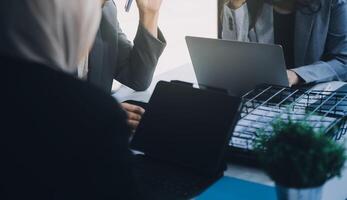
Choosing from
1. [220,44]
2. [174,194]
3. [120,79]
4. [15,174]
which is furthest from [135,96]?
[15,174]

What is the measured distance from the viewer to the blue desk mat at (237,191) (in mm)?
868

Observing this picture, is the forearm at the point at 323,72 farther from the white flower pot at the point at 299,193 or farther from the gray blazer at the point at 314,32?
the white flower pot at the point at 299,193

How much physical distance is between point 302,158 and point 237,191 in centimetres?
25

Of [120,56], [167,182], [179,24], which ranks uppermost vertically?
[167,182]

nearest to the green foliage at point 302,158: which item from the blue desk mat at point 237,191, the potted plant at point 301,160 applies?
the potted plant at point 301,160

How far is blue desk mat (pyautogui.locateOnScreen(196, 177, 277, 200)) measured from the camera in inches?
34.2

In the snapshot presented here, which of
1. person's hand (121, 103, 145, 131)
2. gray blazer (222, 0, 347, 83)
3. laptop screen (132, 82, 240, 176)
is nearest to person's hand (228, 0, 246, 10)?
gray blazer (222, 0, 347, 83)

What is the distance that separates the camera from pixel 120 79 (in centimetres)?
162

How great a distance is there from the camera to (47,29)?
2.33 ft

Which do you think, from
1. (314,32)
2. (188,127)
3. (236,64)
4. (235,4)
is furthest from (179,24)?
(188,127)

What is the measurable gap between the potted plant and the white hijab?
337mm

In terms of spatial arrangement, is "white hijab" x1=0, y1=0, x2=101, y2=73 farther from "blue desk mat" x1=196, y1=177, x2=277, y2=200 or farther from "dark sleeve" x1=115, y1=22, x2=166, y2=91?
"dark sleeve" x1=115, y1=22, x2=166, y2=91

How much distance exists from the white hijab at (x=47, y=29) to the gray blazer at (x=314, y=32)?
46.0 inches

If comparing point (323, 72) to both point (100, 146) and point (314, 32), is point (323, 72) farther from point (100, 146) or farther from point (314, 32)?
point (100, 146)
